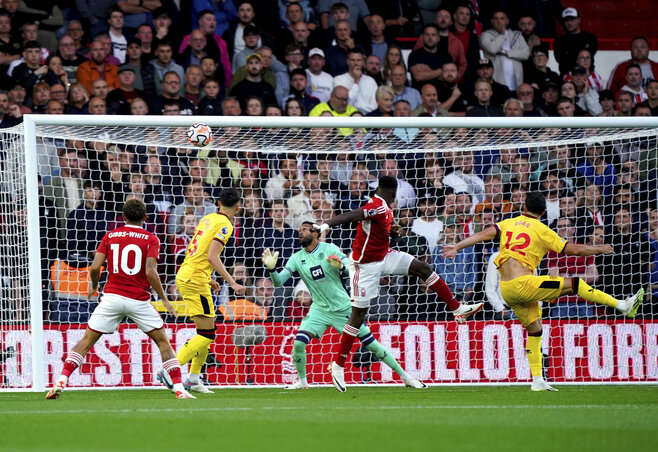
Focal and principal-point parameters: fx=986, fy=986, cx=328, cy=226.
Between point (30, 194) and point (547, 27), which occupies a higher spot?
point (547, 27)

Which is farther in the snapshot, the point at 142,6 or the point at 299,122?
the point at 142,6

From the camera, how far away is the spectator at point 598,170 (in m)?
13.5

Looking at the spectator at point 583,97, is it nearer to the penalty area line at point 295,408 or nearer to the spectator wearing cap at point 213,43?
the spectator wearing cap at point 213,43

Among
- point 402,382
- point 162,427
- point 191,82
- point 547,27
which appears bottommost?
point 402,382

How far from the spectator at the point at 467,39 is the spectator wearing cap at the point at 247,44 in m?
3.68

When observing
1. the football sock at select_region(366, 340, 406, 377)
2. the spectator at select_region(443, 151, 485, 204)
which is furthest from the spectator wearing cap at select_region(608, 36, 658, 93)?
the football sock at select_region(366, 340, 406, 377)

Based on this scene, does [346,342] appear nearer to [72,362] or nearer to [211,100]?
[72,362]

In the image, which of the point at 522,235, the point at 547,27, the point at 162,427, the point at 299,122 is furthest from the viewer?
the point at 547,27

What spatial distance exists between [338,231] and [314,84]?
2990 millimetres

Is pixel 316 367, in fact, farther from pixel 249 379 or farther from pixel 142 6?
pixel 142 6

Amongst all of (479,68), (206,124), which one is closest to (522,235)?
(206,124)

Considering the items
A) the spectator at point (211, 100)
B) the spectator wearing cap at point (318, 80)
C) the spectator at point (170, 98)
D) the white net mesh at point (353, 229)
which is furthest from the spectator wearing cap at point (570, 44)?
the spectator at point (170, 98)

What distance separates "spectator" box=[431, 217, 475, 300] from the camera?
13.1 metres

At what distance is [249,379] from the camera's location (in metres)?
12.8
